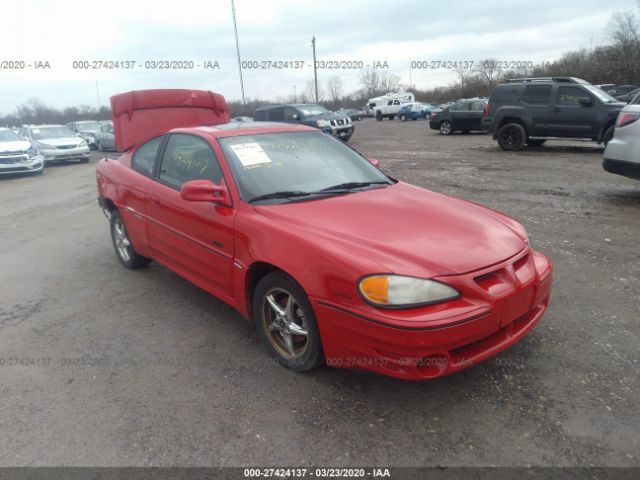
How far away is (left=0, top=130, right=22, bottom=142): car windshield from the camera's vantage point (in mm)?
14766

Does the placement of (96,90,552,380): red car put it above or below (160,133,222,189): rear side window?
below

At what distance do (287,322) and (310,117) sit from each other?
16003 mm

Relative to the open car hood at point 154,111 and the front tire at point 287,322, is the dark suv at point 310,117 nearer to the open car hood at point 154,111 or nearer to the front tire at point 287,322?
the open car hood at point 154,111

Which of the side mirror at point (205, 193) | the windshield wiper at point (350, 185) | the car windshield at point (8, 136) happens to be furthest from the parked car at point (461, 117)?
the side mirror at point (205, 193)

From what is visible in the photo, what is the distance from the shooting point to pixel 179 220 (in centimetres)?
368

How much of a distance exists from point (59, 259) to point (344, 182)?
383cm

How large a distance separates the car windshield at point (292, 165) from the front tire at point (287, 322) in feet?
2.17

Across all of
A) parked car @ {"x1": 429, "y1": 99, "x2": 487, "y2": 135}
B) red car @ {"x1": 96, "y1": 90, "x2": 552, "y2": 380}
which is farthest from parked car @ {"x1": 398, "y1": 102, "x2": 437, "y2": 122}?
red car @ {"x1": 96, "y1": 90, "x2": 552, "y2": 380}

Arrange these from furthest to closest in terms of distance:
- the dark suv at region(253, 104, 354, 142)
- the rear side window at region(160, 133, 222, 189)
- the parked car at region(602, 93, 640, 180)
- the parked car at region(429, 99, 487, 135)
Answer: the parked car at region(429, 99, 487, 135)
the dark suv at region(253, 104, 354, 142)
the parked car at region(602, 93, 640, 180)
the rear side window at region(160, 133, 222, 189)

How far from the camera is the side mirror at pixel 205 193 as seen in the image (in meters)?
3.13

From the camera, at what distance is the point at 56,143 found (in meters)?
16.9

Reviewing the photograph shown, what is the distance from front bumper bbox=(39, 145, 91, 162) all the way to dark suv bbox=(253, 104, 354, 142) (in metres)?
6.76

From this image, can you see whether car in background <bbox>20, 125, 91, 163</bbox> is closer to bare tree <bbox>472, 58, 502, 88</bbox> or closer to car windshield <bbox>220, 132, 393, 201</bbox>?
car windshield <bbox>220, 132, 393, 201</bbox>

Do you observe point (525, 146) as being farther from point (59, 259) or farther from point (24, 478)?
point (24, 478)
